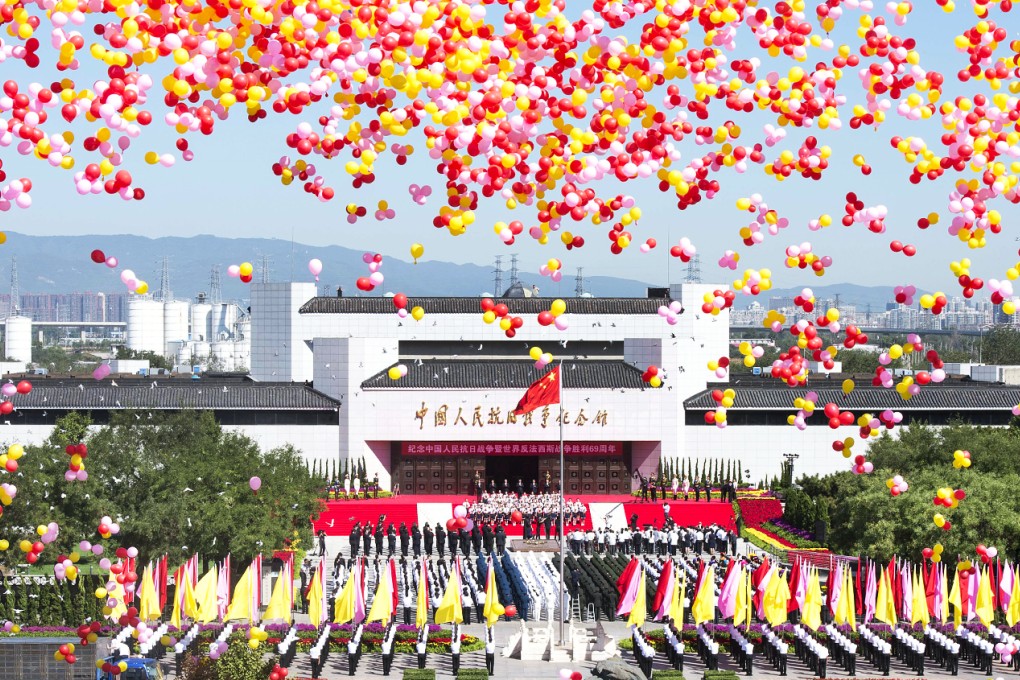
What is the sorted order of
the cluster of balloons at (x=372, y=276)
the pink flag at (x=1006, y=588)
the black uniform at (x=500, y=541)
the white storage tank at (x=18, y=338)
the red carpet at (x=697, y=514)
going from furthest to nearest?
the white storage tank at (x=18, y=338) → the red carpet at (x=697, y=514) → the black uniform at (x=500, y=541) → the pink flag at (x=1006, y=588) → the cluster of balloons at (x=372, y=276)

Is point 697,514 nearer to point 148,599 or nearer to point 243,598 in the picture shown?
point 243,598

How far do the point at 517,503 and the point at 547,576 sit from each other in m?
12.5

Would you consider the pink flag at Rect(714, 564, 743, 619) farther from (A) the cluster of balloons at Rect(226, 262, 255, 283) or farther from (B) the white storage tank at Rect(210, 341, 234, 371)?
(B) the white storage tank at Rect(210, 341, 234, 371)

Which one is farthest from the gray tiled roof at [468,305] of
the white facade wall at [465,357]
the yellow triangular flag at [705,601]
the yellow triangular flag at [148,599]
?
the yellow triangular flag at [148,599]

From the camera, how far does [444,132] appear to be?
31.0ft

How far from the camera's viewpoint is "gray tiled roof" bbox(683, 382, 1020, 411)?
176ft

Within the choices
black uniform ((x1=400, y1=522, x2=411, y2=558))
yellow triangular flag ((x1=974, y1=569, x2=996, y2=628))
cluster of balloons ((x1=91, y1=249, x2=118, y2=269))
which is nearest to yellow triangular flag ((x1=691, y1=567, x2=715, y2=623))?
yellow triangular flag ((x1=974, y1=569, x2=996, y2=628))

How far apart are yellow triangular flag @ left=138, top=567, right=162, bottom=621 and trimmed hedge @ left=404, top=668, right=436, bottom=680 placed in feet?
16.1

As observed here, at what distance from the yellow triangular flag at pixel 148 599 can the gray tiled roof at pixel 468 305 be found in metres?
30.9

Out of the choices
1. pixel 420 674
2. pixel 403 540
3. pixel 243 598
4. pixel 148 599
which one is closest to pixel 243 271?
pixel 420 674

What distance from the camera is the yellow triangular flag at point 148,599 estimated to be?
88.5 feet

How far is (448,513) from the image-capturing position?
49.8 meters

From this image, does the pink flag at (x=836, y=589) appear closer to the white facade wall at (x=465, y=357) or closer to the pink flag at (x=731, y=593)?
the pink flag at (x=731, y=593)

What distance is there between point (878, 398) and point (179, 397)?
26204mm
